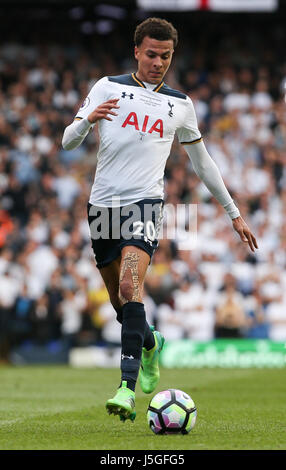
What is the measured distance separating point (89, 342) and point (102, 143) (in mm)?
10180

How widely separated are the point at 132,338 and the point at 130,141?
4.68 feet

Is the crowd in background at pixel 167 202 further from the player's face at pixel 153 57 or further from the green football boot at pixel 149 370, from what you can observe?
the player's face at pixel 153 57

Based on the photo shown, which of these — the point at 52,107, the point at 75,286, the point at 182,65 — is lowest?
the point at 75,286

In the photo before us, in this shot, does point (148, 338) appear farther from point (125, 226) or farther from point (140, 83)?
point (140, 83)

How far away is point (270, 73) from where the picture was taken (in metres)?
22.4

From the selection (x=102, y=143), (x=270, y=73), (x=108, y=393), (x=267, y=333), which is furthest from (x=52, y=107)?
(x=102, y=143)

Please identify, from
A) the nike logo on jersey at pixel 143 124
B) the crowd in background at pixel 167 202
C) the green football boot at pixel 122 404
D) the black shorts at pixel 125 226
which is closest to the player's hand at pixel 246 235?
the black shorts at pixel 125 226

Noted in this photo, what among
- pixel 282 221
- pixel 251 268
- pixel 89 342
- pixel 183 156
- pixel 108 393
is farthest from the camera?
pixel 183 156

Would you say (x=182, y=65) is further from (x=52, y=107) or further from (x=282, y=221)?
(x=282, y=221)

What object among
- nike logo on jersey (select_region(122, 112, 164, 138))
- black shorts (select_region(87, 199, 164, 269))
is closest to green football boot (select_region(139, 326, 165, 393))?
black shorts (select_region(87, 199, 164, 269))

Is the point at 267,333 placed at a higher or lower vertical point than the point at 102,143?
lower

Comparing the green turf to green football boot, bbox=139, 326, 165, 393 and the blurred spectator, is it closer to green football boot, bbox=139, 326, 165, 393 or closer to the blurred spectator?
green football boot, bbox=139, 326, 165, 393

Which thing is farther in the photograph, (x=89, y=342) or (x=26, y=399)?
(x=89, y=342)

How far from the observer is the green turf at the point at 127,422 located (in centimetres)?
520
